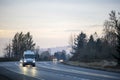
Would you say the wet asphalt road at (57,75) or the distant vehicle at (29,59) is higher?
the distant vehicle at (29,59)

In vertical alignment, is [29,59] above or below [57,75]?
above

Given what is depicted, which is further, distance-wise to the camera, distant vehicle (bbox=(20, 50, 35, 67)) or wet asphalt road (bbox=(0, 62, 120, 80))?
distant vehicle (bbox=(20, 50, 35, 67))

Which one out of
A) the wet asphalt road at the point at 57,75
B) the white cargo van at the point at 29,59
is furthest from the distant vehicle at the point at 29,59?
the wet asphalt road at the point at 57,75

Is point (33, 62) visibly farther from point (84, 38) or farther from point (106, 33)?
point (84, 38)

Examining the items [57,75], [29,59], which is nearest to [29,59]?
[29,59]

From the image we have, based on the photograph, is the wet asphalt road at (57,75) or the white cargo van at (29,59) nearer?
the wet asphalt road at (57,75)

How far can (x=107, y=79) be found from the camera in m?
31.6

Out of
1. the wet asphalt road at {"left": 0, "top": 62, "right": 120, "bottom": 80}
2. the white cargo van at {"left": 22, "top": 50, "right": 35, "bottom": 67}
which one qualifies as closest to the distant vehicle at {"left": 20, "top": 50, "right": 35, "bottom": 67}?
the white cargo van at {"left": 22, "top": 50, "right": 35, "bottom": 67}

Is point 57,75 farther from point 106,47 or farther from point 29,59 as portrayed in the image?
point 106,47

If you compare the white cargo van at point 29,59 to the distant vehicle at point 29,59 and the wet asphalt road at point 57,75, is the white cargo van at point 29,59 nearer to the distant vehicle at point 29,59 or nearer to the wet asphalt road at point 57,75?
the distant vehicle at point 29,59

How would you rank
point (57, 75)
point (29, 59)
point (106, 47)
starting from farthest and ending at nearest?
point (106, 47) < point (29, 59) < point (57, 75)

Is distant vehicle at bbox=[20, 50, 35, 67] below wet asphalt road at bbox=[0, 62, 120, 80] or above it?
above

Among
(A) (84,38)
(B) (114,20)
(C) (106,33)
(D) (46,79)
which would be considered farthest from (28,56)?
(A) (84,38)

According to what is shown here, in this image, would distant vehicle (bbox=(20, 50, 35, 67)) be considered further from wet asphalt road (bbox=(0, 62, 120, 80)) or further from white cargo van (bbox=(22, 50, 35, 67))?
wet asphalt road (bbox=(0, 62, 120, 80))
